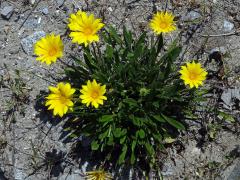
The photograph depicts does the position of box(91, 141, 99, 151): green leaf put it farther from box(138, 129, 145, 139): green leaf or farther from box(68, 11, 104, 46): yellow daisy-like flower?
box(68, 11, 104, 46): yellow daisy-like flower

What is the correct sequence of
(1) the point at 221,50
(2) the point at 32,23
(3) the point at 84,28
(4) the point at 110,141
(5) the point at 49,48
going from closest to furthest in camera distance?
(3) the point at 84,28 < (5) the point at 49,48 < (4) the point at 110,141 < (1) the point at 221,50 < (2) the point at 32,23

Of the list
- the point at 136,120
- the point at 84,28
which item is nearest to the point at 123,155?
the point at 136,120

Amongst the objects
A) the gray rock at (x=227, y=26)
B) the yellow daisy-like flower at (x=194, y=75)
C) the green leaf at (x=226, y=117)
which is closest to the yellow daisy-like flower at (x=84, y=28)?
the yellow daisy-like flower at (x=194, y=75)

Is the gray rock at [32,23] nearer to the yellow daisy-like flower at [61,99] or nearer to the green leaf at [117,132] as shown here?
the yellow daisy-like flower at [61,99]

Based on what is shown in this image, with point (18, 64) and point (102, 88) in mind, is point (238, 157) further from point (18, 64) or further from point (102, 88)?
point (18, 64)

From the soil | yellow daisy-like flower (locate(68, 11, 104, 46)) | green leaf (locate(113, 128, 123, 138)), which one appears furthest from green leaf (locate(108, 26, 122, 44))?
green leaf (locate(113, 128, 123, 138))

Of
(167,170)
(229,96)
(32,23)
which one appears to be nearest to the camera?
(167,170)

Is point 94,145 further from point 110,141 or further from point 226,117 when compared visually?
point 226,117
